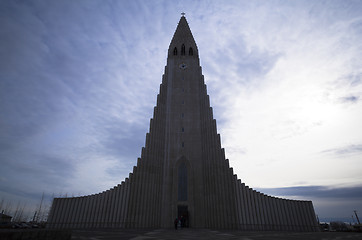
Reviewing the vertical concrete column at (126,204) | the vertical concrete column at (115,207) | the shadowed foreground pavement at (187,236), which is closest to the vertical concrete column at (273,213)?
the shadowed foreground pavement at (187,236)

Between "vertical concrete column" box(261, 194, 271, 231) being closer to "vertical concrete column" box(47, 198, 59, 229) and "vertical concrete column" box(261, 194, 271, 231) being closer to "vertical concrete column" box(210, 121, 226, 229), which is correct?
"vertical concrete column" box(210, 121, 226, 229)

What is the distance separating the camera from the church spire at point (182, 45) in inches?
1647

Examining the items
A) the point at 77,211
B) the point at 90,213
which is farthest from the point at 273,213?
the point at 77,211

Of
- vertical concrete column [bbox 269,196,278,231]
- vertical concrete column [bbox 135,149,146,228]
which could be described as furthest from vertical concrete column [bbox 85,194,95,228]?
vertical concrete column [bbox 269,196,278,231]

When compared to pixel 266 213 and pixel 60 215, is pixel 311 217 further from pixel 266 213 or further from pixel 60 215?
pixel 60 215

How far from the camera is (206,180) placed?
2883 centimetres

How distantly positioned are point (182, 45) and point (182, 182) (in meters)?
30.2

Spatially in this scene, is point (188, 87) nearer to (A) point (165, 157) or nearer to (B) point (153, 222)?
(A) point (165, 157)

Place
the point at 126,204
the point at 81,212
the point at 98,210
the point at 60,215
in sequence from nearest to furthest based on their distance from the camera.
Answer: the point at 126,204 < the point at 98,210 < the point at 81,212 < the point at 60,215

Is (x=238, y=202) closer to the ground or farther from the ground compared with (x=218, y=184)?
closer to the ground

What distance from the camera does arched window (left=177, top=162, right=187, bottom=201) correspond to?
94.2 ft

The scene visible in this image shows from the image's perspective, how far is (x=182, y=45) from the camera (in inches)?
1683

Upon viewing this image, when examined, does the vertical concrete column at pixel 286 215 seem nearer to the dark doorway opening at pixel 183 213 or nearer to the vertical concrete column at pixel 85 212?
the dark doorway opening at pixel 183 213

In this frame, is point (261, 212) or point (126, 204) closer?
point (126, 204)
